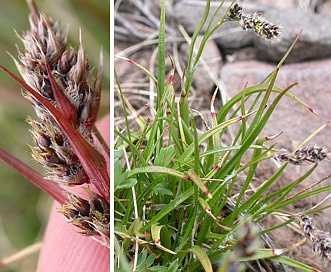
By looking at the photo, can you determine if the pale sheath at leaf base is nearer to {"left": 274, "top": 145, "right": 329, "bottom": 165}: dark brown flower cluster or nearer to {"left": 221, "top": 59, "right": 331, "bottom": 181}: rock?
{"left": 274, "top": 145, "right": 329, "bottom": 165}: dark brown flower cluster

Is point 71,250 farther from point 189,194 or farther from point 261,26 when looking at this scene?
point 261,26

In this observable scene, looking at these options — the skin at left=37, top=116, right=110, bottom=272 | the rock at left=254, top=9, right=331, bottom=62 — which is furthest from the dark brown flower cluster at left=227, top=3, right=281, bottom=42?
the rock at left=254, top=9, right=331, bottom=62

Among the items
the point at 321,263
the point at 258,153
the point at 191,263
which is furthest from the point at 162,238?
the point at 321,263

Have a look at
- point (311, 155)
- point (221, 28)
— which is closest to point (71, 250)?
point (311, 155)

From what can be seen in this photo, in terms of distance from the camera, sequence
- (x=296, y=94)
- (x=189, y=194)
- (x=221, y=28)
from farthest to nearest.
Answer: (x=221, y=28) → (x=296, y=94) → (x=189, y=194)

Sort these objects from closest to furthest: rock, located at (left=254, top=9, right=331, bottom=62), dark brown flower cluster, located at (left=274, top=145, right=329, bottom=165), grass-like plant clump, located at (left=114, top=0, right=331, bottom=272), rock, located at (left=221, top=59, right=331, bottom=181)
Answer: dark brown flower cluster, located at (left=274, top=145, right=329, bottom=165) → grass-like plant clump, located at (left=114, top=0, right=331, bottom=272) → rock, located at (left=221, top=59, right=331, bottom=181) → rock, located at (left=254, top=9, right=331, bottom=62)

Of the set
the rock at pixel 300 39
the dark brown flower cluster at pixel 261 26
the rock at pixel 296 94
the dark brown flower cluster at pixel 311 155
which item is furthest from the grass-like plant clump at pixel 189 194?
the rock at pixel 300 39
